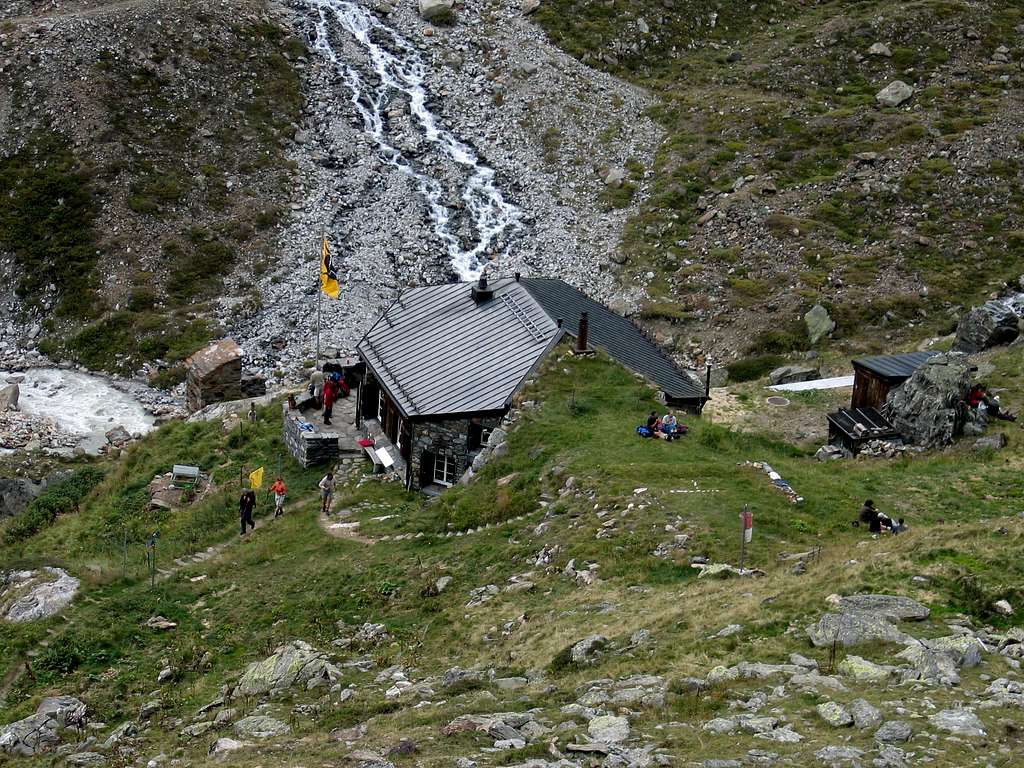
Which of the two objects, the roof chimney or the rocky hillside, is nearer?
the roof chimney

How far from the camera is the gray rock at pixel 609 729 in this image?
17297 mm

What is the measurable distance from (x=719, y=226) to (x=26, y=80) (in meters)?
40.9

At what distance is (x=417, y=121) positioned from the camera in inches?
3027

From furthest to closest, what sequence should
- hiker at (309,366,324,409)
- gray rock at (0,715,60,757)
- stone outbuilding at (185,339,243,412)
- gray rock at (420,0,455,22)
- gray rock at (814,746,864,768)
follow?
gray rock at (420,0,455,22) < stone outbuilding at (185,339,243,412) < hiker at (309,366,324,409) < gray rock at (0,715,60,757) < gray rock at (814,746,864,768)

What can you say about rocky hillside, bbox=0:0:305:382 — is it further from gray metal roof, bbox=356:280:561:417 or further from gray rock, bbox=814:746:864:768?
gray rock, bbox=814:746:864:768

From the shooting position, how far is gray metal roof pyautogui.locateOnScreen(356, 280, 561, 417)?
121 ft

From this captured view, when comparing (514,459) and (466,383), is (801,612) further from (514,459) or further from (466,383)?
(466,383)

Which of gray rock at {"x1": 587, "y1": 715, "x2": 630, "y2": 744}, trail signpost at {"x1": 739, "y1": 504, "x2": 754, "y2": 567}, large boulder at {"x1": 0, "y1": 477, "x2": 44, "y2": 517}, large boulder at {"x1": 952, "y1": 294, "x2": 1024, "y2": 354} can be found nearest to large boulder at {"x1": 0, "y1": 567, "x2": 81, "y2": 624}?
large boulder at {"x1": 0, "y1": 477, "x2": 44, "y2": 517}

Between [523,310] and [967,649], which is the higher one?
[523,310]

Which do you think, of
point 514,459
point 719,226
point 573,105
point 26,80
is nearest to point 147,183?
point 26,80

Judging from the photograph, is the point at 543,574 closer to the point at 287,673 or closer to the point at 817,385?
the point at 287,673

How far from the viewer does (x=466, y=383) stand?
37.5 m

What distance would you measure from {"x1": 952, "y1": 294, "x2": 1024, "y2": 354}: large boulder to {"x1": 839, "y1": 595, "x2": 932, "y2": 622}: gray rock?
2819cm

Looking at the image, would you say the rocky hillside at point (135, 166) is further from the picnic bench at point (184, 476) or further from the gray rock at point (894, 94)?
the gray rock at point (894, 94)
